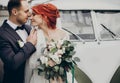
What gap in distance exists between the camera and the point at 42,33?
571 cm

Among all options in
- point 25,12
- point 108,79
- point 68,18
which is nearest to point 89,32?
point 68,18

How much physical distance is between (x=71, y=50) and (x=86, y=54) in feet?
2.01

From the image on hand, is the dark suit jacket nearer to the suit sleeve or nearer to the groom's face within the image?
the suit sleeve

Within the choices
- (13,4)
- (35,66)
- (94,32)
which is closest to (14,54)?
(35,66)

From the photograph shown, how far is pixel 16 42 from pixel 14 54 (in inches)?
9.2

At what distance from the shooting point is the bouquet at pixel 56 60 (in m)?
5.56

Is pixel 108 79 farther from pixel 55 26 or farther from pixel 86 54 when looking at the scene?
pixel 55 26

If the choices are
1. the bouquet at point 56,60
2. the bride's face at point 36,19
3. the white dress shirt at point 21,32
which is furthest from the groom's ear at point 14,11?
the bouquet at point 56,60

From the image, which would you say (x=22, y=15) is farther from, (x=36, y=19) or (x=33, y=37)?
(x=33, y=37)

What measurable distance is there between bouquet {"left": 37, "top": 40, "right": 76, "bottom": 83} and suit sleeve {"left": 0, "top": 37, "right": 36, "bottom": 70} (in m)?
0.20

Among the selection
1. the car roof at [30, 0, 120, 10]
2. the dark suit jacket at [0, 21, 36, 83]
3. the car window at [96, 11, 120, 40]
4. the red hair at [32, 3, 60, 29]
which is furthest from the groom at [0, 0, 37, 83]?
the car window at [96, 11, 120, 40]

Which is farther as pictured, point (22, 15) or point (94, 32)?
point (94, 32)

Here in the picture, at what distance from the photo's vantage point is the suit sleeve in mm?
5395

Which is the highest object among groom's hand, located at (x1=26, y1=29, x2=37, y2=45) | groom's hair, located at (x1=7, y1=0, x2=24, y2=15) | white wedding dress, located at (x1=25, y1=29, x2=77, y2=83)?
groom's hair, located at (x1=7, y1=0, x2=24, y2=15)
